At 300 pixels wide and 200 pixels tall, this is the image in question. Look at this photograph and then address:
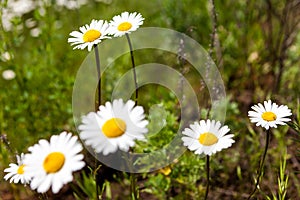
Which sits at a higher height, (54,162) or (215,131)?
(215,131)

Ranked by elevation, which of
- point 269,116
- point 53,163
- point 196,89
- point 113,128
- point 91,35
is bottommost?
point 53,163

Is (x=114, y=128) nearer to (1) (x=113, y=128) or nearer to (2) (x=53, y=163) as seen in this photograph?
(1) (x=113, y=128)

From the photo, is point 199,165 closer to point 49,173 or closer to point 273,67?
point 49,173

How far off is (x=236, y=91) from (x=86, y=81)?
2.83ft

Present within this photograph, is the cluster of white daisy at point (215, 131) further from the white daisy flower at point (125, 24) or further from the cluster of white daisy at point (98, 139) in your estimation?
the white daisy flower at point (125, 24)

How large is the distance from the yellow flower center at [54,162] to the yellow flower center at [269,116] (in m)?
0.60

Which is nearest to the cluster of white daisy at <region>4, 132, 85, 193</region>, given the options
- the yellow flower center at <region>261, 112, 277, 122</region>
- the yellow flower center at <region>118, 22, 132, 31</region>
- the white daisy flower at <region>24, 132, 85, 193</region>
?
the white daisy flower at <region>24, 132, 85, 193</region>

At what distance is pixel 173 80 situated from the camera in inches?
92.5

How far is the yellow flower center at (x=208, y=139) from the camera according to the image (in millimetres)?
1204

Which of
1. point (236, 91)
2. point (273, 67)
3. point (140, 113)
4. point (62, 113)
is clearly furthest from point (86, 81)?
point (140, 113)

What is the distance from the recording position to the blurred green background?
70.3 inches

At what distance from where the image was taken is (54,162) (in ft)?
3.15

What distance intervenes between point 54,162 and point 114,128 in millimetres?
166

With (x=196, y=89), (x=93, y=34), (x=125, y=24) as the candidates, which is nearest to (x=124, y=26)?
(x=125, y=24)
